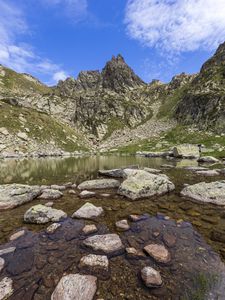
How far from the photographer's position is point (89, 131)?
153750 mm

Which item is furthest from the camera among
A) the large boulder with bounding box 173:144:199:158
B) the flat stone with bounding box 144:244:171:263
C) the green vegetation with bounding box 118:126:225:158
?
the green vegetation with bounding box 118:126:225:158

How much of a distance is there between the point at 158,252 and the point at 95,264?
252 centimetres

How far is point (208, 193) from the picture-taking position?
1501cm

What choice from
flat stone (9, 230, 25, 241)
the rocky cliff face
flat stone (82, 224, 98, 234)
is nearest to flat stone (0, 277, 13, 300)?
flat stone (9, 230, 25, 241)

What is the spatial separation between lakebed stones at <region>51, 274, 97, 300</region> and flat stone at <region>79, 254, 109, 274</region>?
46 cm

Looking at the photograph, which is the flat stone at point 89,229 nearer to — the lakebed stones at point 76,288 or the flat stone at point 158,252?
the flat stone at point 158,252

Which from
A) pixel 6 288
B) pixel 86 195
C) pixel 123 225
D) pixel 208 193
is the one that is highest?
pixel 208 193

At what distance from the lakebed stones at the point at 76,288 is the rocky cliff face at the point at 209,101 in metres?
99.0

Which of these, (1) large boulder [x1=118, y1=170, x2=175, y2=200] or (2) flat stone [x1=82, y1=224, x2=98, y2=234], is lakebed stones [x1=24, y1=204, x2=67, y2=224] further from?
(1) large boulder [x1=118, y1=170, x2=175, y2=200]

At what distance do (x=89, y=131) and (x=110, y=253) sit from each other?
14829cm

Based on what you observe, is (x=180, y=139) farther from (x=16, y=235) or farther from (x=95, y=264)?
(x=95, y=264)

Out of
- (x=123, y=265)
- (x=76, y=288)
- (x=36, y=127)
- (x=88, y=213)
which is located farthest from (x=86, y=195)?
(x=36, y=127)

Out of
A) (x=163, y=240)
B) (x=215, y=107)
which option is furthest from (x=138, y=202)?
(x=215, y=107)

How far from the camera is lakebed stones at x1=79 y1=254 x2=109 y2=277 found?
6664 mm
